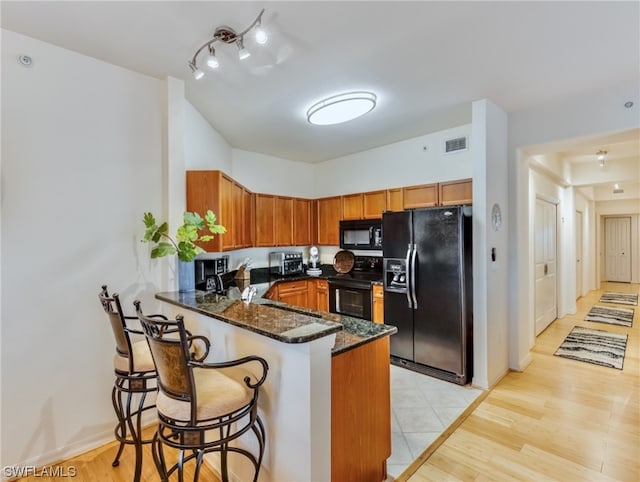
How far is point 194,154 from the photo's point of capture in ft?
10.1

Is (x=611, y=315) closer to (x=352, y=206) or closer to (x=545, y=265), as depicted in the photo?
(x=545, y=265)

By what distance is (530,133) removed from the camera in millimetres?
3307

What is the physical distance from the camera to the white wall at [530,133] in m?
2.80

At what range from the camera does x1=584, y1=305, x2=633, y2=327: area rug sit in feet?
17.6

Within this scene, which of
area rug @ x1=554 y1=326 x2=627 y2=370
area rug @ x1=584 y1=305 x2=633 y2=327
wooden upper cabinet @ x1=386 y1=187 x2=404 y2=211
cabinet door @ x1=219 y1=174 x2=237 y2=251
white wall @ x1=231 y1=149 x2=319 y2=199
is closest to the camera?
cabinet door @ x1=219 y1=174 x2=237 y2=251

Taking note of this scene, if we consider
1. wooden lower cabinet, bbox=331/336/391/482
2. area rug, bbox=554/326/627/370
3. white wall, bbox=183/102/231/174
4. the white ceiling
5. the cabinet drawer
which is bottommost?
area rug, bbox=554/326/627/370

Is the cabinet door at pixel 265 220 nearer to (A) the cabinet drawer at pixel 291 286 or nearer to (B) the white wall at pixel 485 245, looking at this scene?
(A) the cabinet drawer at pixel 291 286

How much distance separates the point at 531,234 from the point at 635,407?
228cm

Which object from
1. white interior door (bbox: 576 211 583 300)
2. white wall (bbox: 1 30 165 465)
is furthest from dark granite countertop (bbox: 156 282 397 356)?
white interior door (bbox: 576 211 583 300)

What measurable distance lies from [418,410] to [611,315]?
5.44 m

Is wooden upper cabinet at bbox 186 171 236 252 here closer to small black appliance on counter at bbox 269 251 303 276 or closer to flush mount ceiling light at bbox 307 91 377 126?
flush mount ceiling light at bbox 307 91 377 126

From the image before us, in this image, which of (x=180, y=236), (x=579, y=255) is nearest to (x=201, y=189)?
(x=180, y=236)

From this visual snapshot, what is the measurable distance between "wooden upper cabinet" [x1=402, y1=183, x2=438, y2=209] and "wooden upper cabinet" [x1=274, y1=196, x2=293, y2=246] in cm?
183

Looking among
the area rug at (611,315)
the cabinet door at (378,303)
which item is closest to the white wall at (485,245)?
the cabinet door at (378,303)
